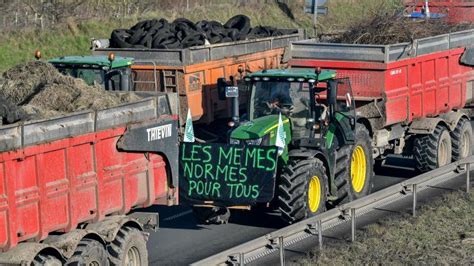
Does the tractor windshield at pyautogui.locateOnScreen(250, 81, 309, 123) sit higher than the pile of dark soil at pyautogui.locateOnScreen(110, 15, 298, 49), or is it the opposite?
the pile of dark soil at pyautogui.locateOnScreen(110, 15, 298, 49)

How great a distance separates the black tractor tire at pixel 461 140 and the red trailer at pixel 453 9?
3702 mm

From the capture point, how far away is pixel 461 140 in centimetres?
2264

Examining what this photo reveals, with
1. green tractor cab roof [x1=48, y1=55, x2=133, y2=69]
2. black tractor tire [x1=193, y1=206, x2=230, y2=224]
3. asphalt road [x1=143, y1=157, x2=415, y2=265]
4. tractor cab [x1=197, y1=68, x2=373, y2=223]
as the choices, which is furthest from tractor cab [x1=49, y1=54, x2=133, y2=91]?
black tractor tire [x1=193, y1=206, x2=230, y2=224]

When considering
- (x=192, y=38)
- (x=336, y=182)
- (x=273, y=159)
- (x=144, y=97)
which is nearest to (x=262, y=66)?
(x=192, y=38)

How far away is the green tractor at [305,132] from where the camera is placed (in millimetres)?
16906

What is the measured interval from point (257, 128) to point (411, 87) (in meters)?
4.92

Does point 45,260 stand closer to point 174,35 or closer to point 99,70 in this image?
point 99,70

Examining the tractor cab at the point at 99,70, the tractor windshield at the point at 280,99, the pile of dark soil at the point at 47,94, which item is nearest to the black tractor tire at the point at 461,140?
the tractor windshield at the point at 280,99

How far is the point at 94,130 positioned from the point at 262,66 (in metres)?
11.7

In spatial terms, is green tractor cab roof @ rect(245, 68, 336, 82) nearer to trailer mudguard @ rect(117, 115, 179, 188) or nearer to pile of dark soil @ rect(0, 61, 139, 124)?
trailer mudguard @ rect(117, 115, 179, 188)

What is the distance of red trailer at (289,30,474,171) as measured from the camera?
19984mm

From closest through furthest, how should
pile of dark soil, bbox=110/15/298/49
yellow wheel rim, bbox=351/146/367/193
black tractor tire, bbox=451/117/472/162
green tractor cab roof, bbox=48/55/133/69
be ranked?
yellow wheel rim, bbox=351/146/367/193, green tractor cab roof, bbox=48/55/133/69, black tractor tire, bbox=451/117/472/162, pile of dark soil, bbox=110/15/298/49

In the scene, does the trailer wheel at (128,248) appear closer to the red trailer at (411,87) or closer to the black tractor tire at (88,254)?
the black tractor tire at (88,254)

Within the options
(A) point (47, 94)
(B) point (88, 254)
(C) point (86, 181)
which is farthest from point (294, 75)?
(B) point (88, 254)
